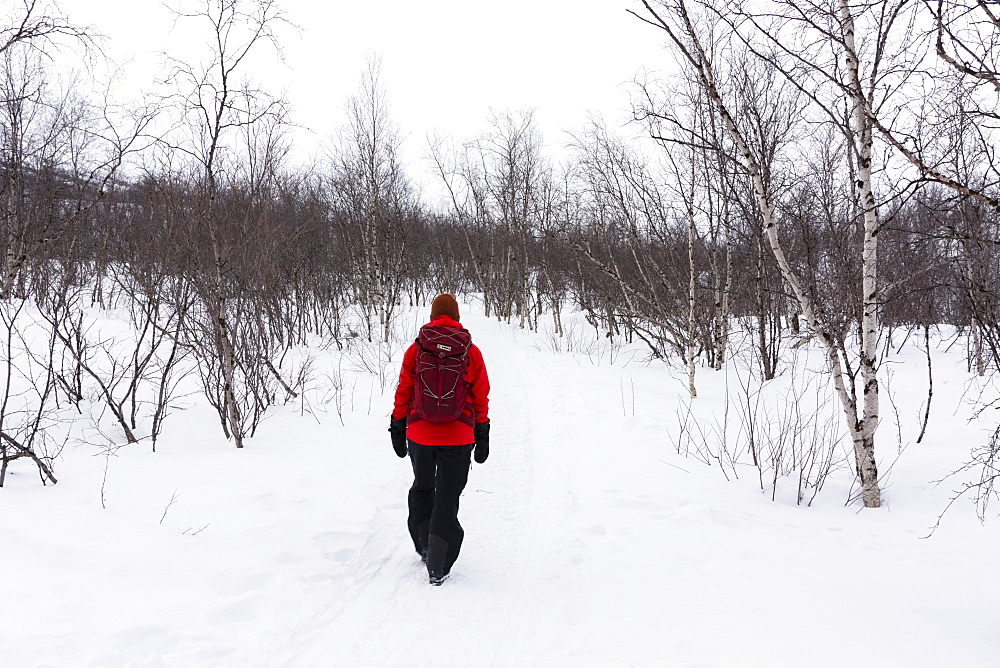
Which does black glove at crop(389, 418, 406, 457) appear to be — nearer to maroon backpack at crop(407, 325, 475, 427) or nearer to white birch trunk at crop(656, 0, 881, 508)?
maroon backpack at crop(407, 325, 475, 427)

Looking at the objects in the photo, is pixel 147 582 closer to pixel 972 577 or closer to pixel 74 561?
pixel 74 561

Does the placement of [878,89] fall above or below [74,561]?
above

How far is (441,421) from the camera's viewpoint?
10.7 feet

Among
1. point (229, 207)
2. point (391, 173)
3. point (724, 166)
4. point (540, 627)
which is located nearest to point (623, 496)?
point (540, 627)

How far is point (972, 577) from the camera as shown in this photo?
11.2 ft

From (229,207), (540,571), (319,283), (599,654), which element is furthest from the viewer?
(319,283)

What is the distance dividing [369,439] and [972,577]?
19.9ft

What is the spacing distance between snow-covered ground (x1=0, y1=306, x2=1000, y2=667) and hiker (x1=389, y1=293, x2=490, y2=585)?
1.47ft

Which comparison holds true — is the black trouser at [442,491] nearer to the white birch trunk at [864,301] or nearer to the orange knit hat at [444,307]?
the orange knit hat at [444,307]

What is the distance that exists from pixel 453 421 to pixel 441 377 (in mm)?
310

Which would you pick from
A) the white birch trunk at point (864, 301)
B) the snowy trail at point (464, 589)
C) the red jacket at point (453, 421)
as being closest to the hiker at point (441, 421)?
the red jacket at point (453, 421)

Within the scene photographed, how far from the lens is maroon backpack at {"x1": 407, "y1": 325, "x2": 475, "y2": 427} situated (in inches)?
128

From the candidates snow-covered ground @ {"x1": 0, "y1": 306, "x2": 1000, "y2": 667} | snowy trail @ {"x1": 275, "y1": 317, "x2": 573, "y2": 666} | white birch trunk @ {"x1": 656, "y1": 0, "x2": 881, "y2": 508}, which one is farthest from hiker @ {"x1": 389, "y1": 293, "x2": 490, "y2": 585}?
white birch trunk @ {"x1": 656, "y1": 0, "x2": 881, "y2": 508}

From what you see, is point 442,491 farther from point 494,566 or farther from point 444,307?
point 444,307
